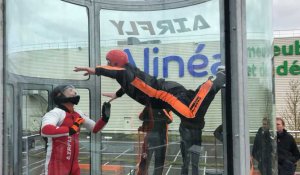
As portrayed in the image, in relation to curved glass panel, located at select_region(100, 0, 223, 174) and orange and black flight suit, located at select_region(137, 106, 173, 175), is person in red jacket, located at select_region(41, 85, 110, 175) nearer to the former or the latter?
curved glass panel, located at select_region(100, 0, 223, 174)

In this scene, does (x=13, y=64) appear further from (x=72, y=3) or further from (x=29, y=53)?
(x=72, y=3)

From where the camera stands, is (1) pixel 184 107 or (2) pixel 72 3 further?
(2) pixel 72 3

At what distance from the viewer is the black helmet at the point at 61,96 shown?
218 centimetres

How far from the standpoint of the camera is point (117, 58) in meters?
2.17

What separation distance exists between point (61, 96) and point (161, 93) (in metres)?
0.53

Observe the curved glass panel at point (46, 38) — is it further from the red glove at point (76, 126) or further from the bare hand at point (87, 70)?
the red glove at point (76, 126)

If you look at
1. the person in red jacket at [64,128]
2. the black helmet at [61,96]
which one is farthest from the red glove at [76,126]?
the black helmet at [61,96]

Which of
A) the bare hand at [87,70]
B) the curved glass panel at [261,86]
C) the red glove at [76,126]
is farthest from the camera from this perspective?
the bare hand at [87,70]

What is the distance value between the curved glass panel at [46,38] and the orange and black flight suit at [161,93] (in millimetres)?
285

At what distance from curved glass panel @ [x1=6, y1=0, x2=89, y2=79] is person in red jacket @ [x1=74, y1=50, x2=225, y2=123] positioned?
22 cm

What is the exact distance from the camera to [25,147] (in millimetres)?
2010

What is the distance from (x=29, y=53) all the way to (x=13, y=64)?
0.14 meters

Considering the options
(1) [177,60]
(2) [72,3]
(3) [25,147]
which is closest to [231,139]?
(1) [177,60]

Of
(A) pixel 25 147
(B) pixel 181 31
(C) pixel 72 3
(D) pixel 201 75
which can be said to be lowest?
(A) pixel 25 147
